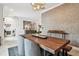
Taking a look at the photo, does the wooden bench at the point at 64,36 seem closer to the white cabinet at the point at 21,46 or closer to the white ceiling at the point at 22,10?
the white ceiling at the point at 22,10

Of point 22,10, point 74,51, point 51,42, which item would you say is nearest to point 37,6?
point 22,10

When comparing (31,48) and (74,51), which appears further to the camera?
(31,48)

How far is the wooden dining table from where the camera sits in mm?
1974

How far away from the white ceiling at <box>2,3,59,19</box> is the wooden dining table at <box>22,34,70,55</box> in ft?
1.26

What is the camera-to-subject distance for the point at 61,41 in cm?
205

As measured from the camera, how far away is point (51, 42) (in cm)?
210

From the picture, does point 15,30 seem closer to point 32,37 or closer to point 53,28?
point 32,37

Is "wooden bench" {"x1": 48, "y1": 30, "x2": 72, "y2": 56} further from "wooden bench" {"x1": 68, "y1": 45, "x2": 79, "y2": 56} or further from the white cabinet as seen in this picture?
the white cabinet

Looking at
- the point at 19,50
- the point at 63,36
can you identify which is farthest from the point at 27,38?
the point at 63,36

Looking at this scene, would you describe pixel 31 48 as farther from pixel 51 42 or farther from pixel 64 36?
pixel 64 36

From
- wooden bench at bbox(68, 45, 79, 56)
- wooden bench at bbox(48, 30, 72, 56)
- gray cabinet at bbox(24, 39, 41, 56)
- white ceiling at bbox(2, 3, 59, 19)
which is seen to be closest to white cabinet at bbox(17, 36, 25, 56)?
gray cabinet at bbox(24, 39, 41, 56)

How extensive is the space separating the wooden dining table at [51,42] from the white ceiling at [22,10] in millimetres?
385

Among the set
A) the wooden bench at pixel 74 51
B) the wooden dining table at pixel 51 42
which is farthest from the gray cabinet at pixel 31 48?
the wooden bench at pixel 74 51

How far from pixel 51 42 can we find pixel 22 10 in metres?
0.79
